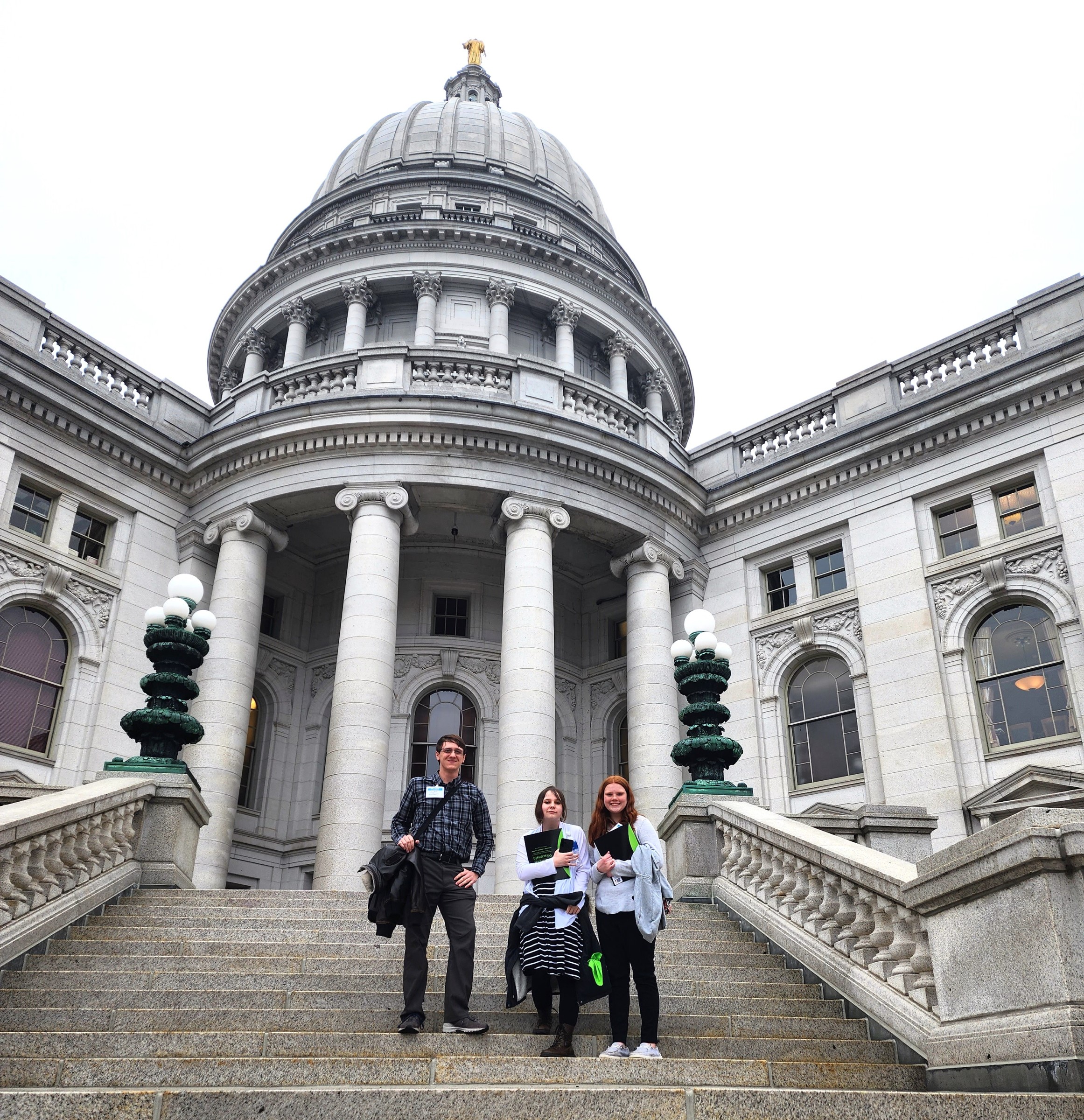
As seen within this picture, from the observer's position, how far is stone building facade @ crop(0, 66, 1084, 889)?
58.9 feet

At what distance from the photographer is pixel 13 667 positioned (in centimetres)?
1844

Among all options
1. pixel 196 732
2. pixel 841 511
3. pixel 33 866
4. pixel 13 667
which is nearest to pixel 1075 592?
pixel 841 511

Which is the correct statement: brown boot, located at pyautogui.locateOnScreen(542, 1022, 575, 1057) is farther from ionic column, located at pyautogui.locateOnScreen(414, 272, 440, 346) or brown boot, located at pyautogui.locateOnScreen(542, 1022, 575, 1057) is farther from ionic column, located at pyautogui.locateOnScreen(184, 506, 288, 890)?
ionic column, located at pyautogui.locateOnScreen(414, 272, 440, 346)

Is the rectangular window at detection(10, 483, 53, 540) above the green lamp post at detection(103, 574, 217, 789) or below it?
above

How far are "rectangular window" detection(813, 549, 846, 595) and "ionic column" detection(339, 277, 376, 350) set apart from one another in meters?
15.6

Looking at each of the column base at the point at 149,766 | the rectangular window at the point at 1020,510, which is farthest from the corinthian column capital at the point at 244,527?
the rectangular window at the point at 1020,510

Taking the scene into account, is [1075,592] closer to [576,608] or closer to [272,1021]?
[576,608]

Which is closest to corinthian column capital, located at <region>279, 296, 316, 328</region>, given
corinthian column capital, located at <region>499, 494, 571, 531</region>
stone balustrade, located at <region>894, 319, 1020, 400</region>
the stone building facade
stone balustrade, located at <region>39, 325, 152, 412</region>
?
the stone building facade

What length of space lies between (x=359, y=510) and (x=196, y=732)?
7.56m

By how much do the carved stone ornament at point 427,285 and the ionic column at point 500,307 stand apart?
161cm

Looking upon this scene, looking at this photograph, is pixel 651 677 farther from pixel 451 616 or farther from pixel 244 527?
pixel 244 527

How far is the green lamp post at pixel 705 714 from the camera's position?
12781 mm

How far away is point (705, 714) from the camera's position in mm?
12992

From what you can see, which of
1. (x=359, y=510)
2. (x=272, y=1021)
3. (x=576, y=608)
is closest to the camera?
(x=272, y=1021)
